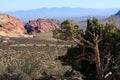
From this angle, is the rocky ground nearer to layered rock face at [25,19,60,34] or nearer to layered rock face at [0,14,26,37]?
layered rock face at [0,14,26,37]

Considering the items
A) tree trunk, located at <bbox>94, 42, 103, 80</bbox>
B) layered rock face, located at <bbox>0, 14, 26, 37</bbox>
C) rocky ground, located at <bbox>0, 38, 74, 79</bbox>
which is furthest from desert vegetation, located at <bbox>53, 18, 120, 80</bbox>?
layered rock face, located at <bbox>0, 14, 26, 37</bbox>

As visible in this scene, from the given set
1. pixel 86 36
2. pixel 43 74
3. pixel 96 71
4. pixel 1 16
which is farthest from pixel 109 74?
pixel 1 16

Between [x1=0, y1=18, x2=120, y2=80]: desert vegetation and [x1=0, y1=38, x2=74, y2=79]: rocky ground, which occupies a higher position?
[x1=0, y1=18, x2=120, y2=80]: desert vegetation

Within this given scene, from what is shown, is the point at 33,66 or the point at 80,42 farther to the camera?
the point at 33,66

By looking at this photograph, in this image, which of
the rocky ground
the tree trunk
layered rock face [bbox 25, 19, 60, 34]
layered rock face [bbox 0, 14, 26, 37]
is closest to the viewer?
the tree trunk

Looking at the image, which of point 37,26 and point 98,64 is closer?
point 98,64

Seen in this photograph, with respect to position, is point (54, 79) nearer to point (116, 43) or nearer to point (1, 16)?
point (116, 43)

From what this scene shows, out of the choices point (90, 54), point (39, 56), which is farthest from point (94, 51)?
point (39, 56)

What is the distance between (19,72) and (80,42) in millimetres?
3637

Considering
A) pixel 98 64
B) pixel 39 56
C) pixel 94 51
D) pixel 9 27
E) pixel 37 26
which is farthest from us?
pixel 37 26

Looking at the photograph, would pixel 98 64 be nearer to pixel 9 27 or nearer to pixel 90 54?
pixel 90 54

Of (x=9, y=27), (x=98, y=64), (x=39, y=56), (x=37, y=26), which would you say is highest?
(x=98, y=64)

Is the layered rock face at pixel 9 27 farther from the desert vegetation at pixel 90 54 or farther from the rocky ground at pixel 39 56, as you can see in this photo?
the desert vegetation at pixel 90 54

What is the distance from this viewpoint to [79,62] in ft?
69.5
